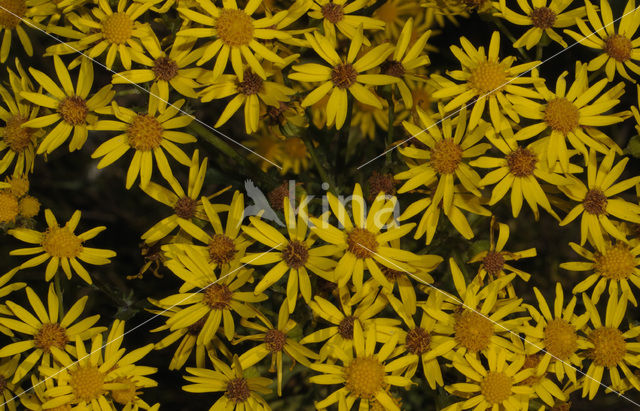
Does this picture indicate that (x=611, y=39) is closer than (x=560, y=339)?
No

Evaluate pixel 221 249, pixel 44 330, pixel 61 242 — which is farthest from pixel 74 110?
pixel 44 330

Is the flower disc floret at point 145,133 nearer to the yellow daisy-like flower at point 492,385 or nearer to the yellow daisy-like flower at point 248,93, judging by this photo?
the yellow daisy-like flower at point 248,93

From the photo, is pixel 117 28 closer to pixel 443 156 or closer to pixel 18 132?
pixel 18 132

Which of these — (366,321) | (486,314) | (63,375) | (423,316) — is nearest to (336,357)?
(366,321)

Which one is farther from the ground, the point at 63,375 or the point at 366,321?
the point at 366,321

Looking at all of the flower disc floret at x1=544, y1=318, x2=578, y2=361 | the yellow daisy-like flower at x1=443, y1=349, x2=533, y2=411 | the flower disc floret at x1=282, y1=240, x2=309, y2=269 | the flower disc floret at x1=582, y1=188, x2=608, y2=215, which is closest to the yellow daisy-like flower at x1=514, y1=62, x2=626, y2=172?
the flower disc floret at x1=582, y1=188, x2=608, y2=215

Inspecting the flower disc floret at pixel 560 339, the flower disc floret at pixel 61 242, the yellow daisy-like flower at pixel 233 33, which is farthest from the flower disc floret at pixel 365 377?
the flower disc floret at pixel 61 242

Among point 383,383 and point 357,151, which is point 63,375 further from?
point 357,151
